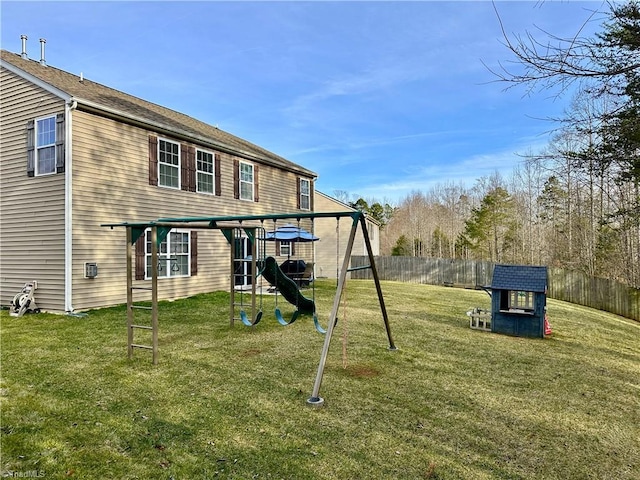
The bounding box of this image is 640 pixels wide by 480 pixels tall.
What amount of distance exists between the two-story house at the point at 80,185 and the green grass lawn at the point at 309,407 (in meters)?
2.03

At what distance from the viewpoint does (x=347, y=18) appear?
11281mm

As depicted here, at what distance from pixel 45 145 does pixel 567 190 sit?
24797mm

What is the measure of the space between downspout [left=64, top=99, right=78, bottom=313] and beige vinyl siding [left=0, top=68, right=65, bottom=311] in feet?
0.56

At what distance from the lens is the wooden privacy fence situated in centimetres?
1448

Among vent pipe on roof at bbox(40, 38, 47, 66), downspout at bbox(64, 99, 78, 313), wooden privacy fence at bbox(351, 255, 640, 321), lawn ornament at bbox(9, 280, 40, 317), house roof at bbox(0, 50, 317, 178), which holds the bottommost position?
wooden privacy fence at bbox(351, 255, 640, 321)

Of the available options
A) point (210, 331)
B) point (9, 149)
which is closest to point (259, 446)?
point (210, 331)

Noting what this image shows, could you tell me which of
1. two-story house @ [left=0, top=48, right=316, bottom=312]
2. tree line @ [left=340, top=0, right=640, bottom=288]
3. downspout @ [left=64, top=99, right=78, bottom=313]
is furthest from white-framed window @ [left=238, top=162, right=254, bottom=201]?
tree line @ [left=340, top=0, right=640, bottom=288]

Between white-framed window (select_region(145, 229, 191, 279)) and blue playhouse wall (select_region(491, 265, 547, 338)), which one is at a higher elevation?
white-framed window (select_region(145, 229, 191, 279))

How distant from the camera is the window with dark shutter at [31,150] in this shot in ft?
30.3

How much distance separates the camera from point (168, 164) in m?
11.2

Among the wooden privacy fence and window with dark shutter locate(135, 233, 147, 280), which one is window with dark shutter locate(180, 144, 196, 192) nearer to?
window with dark shutter locate(135, 233, 147, 280)

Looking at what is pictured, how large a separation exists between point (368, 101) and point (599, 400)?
20220 millimetres

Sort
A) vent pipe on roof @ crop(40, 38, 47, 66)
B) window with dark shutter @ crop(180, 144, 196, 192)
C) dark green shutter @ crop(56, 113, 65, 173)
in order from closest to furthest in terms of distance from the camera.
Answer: dark green shutter @ crop(56, 113, 65, 173) → vent pipe on roof @ crop(40, 38, 47, 66) → window with dark shutter @ crop(180, 144, 196, 192)

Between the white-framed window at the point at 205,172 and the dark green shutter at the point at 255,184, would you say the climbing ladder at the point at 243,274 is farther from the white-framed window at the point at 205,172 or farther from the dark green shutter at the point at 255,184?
the dark green shutter at the point at 255,184
